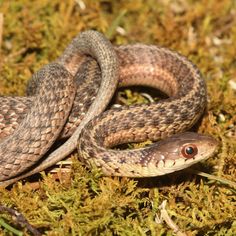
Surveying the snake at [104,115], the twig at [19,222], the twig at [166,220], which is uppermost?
the snake at [104,115]

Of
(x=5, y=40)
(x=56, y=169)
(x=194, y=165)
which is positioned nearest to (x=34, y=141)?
(x=56, y=169)

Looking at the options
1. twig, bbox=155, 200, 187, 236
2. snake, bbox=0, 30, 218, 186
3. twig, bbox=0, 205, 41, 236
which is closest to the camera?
twig, bbox=0, 205, 41, 236

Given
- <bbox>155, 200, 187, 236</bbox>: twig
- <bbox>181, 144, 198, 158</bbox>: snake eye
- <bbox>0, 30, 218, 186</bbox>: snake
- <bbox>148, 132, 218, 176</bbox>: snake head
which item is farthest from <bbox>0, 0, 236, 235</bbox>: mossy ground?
<bbox>181, 144, 198, 158</bbox>: snake eye

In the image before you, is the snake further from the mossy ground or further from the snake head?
the mossy ground

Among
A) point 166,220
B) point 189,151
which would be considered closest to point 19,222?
point 166,220

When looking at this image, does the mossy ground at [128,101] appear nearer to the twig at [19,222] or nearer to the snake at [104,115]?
the twig at [19,222]

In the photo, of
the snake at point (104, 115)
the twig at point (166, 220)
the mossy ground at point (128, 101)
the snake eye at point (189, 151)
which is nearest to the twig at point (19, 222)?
the mossy ground at point (128, 101)
